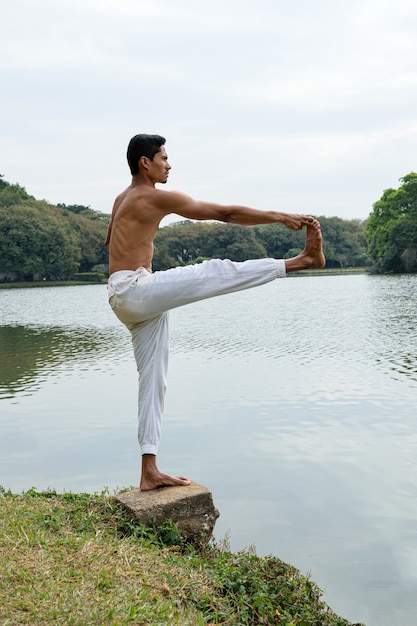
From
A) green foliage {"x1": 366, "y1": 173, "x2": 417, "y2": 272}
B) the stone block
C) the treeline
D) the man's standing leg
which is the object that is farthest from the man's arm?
the treeline

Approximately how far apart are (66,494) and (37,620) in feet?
7.46

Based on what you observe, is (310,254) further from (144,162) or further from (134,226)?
(144,162)

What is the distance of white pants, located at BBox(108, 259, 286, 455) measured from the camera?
421cm

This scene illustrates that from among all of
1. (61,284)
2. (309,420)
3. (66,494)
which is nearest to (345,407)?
(309,420)

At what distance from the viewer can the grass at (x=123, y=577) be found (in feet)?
10.2

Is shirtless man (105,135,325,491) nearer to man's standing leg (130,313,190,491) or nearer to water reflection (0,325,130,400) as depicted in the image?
man's standing leg (130,313,190,491)

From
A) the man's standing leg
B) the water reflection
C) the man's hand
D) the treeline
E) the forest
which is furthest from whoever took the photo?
the treeline

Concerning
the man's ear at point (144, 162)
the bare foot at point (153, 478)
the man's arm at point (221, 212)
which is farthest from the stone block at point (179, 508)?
the man's ear at point (144, 162)

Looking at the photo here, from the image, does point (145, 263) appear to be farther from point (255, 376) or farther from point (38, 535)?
point (255, 376)

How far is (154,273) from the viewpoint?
14.3 feet

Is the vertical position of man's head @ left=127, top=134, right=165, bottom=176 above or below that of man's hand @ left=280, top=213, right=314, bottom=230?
above

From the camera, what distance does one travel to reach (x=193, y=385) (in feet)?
39.0

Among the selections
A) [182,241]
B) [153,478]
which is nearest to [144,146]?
[153,478]

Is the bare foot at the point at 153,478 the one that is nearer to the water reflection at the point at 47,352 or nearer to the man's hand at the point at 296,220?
the man's hand at the point at 296,220
